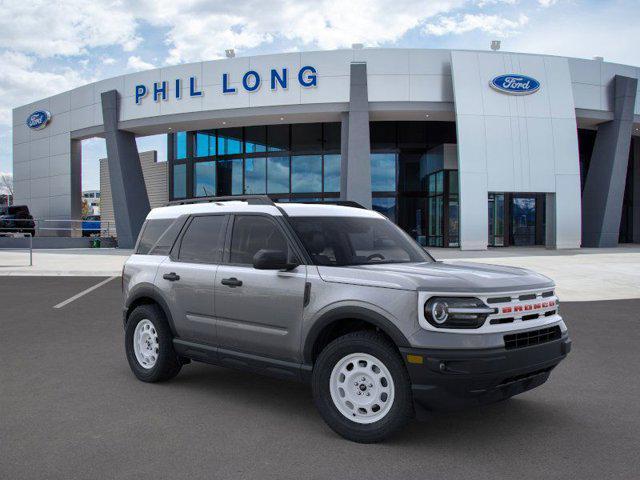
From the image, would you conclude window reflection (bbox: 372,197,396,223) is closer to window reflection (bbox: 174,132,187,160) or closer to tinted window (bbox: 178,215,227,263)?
window reflection (bbox: 174,132,187,160)

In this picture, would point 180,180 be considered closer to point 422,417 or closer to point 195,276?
point 195,276

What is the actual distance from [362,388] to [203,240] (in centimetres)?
234

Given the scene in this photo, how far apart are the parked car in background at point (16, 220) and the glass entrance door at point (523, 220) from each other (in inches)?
1081

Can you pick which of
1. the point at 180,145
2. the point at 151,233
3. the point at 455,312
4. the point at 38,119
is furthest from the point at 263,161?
the point at 455,312

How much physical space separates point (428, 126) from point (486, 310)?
3016 centimetres

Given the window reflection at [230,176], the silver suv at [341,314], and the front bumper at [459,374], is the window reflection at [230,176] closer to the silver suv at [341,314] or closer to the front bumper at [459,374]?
the silver suv at [341,314]

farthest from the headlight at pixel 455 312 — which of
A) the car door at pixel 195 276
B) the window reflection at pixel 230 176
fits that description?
the window reflection at pixel 230 176

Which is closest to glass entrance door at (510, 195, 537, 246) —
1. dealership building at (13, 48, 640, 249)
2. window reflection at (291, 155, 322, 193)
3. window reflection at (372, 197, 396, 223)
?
dealership building at (13, 48, 640, 249)

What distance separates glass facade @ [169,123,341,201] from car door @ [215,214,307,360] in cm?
2750

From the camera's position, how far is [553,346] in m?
4.39

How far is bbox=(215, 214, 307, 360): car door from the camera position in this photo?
4.72 m

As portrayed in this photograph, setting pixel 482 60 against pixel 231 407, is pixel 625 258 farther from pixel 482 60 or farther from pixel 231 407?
pixel 231 407

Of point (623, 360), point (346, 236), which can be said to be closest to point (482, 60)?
point (623, 360)

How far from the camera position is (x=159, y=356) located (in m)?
5.81
